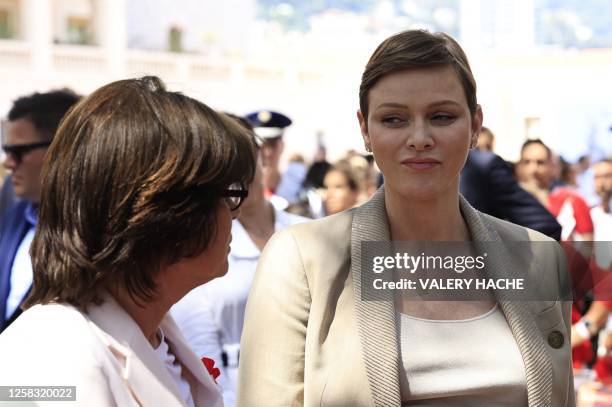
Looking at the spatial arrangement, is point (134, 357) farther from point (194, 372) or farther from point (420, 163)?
point (420, 163)

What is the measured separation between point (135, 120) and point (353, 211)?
738 mm

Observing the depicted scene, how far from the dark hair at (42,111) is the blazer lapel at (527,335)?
2.23 metres

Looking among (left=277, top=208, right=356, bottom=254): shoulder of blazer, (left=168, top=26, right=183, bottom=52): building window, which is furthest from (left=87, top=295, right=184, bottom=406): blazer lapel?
(left=168, top=26, right=183, bottom=52): building window

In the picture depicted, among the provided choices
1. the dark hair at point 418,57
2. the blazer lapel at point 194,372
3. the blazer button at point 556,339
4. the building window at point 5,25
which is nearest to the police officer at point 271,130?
the dark hair at point 418,57

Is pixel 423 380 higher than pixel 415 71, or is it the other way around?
pixel 415 71

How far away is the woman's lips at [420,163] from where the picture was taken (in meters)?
2.05

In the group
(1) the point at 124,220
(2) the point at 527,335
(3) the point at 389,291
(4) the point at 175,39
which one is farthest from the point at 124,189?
(4) the point at 175,39

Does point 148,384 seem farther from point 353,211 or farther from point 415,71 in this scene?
point 415,71

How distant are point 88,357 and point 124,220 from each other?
24cm

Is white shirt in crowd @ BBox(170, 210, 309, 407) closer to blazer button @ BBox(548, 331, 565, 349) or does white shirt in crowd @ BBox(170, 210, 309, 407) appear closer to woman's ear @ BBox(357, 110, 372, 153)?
woman's ear @ BBox(357, 110, 372, 153)

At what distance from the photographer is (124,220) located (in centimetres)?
154

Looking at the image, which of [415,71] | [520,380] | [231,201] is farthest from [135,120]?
[520,380]

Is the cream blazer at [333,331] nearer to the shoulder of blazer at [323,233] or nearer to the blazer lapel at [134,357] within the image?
→ the shoulder of blazer at [323,233]

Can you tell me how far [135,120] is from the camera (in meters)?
1.55
